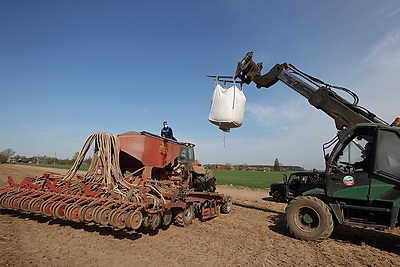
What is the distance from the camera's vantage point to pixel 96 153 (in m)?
6.37

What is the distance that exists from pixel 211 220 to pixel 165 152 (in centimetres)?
235

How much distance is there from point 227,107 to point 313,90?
2.23 m

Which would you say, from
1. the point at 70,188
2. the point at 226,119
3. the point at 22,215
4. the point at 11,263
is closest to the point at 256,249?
the point at 226,119

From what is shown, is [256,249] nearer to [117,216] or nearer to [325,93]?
[117,216]

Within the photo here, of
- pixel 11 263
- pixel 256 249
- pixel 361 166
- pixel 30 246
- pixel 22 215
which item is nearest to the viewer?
pixel 11 263

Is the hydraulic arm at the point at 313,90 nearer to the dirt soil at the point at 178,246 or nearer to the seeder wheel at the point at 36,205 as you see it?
the dirt soil at the point at 178,246

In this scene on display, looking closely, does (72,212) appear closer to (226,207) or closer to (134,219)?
(134,219)

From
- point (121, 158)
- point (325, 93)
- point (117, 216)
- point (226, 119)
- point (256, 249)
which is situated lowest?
point (256, 249)

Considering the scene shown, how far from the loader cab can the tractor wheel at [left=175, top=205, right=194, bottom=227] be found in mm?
3194

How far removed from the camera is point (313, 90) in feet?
A: 20.7

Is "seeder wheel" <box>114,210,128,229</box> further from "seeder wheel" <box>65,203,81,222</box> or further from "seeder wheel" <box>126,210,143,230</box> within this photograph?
"seeder wheel" <box>65,203,81,222</box>

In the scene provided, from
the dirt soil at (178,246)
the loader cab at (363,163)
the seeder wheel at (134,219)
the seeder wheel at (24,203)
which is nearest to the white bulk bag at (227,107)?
the loader cab at (363,163)

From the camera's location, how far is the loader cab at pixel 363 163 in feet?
15.1

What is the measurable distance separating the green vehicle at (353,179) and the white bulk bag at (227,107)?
2.00 metres
